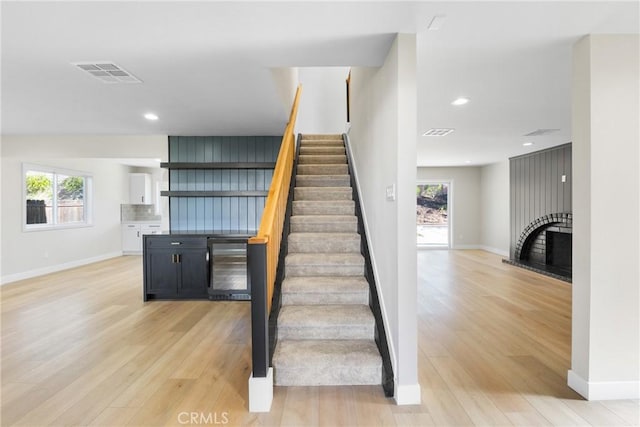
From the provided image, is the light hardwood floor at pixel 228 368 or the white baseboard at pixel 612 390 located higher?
the white baseboard at pixel 612 390

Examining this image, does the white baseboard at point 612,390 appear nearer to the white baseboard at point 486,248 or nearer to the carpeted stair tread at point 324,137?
the carpeted stair tread at point 324,137

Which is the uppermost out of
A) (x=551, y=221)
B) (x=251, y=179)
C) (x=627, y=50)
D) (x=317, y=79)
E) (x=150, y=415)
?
(x=317, y=79)

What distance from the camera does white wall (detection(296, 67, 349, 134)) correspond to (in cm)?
669

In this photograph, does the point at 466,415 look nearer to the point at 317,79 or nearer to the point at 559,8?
the point at 559,8

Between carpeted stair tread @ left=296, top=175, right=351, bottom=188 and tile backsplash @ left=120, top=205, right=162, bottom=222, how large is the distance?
624 centimetres

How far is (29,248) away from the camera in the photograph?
6016mm

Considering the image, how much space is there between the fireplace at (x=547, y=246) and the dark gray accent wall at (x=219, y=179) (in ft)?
17.9

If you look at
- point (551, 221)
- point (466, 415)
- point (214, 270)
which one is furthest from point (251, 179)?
point (551, 221)

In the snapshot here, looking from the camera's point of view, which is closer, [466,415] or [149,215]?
[466,415]

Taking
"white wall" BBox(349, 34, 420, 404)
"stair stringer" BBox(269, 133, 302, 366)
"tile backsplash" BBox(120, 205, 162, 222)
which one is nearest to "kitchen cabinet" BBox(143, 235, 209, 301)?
"stair stringer" BBox(269, 133, 302, 366)

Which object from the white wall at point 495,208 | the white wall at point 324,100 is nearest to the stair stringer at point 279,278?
the white wall at point 324,100

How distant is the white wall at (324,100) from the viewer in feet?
22.0

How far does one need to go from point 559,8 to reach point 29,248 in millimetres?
8187

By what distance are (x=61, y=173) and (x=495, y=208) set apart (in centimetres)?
1054
